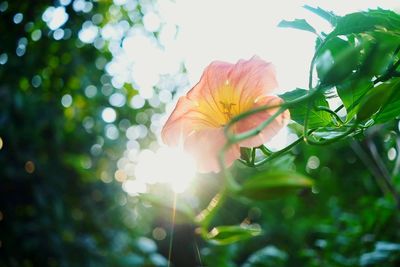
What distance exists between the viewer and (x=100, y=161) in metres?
2.36

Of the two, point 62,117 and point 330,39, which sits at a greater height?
point 62,117

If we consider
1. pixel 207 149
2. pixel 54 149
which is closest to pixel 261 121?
pixel 207 149

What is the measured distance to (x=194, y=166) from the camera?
319 millimetres

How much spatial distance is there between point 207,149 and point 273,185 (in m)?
0.13

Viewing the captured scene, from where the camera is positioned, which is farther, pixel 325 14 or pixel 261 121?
pixel 325 14

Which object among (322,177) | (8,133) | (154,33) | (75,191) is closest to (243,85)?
(8,133)

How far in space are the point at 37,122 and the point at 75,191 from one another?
21.6 inches

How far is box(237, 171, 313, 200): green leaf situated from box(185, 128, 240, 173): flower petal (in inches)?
4.3

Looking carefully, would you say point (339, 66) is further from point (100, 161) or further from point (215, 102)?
point (100, 161)

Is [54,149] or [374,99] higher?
[54,149]

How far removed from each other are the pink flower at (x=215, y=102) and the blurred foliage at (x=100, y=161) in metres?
0.04

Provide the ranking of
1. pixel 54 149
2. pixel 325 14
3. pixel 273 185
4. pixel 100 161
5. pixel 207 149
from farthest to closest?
pixel 100 161 → pixel 54 149 → pixel 325 14 → pixel 207 149 → pixel 273 185

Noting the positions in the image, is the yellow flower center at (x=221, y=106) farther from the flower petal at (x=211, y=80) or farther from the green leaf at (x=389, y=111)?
the green leaf at (x=389, y=111)

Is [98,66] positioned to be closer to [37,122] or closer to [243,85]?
[37,122]
